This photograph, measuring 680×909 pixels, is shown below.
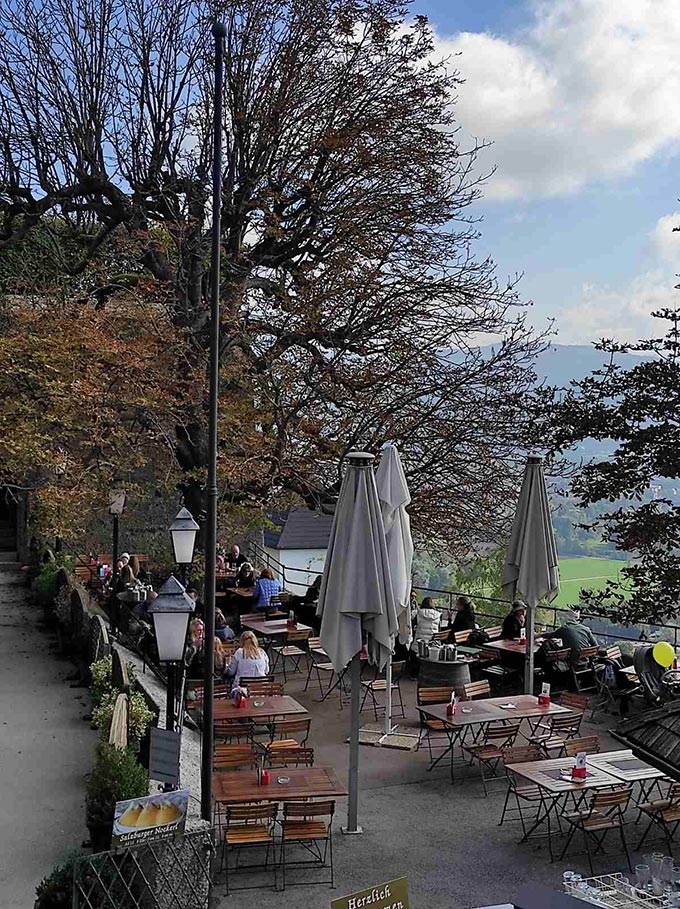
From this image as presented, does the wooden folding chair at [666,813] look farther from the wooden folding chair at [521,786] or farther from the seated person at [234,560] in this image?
the seated person at [234,560]

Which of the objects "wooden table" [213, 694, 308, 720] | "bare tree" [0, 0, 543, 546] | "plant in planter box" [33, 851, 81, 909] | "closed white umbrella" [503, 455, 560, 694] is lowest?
"plant in planter box" [33, 851, 81, 909]

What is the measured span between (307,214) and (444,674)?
36.0 feet

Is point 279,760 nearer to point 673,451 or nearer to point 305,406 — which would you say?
point 673,451

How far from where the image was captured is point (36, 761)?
1356 centimetres

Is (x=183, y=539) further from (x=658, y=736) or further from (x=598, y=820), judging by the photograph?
(x=658, y=736)

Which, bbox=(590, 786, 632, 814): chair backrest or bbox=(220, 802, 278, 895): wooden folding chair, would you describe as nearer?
bbox=(220, 802, 278, 895): wooden folding chair

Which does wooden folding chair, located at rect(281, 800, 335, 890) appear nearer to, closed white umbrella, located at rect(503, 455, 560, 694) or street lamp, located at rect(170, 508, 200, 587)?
street lamp, located at rect(170, 508, 200, 587)

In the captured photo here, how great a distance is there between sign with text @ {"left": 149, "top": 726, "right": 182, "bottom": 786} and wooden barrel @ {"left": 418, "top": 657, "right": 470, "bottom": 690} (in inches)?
303

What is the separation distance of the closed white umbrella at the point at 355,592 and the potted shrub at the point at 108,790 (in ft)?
7.84

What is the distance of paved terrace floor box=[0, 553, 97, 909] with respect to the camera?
10.3 metres

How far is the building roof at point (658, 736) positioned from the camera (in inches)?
209

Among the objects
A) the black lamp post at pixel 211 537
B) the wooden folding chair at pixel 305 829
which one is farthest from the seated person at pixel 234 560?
the wooden folding chair at pixel 305 829

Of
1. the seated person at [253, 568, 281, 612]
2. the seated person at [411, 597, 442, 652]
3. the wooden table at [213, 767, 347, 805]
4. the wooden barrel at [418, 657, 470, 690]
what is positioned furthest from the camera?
the seated person at [253, 568, 281, 612]

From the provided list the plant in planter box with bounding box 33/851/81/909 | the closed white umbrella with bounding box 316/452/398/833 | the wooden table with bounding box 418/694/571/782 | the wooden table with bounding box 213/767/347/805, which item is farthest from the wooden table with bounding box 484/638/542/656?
the plant in planter box with bounding box 33/851/81/909
